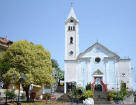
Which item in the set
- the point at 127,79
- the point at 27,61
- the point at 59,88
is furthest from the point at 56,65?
the point at 27,61

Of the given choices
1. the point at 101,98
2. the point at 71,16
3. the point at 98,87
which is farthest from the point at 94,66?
the point at 71,16

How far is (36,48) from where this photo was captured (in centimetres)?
3553

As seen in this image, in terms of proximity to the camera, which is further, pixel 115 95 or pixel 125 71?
pixel 125 71

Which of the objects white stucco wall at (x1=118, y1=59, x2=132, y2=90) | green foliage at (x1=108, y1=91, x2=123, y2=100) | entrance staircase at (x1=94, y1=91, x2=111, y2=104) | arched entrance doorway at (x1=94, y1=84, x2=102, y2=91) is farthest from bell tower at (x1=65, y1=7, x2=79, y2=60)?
green foliage at (x1=108, y1=91, x2=123, y2=100)

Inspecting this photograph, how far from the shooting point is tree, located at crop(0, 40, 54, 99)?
103 ft

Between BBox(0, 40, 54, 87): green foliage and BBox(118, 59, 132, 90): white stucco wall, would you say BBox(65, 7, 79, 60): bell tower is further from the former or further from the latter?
BBox(0, 40, 54, 87): green foliage

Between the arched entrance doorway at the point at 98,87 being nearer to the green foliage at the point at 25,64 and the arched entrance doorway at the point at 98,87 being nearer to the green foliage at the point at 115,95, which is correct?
the green foliage at the point at 115,95

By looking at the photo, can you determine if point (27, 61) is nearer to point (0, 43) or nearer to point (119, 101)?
point (0, 43)

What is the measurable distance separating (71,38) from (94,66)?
9061mm

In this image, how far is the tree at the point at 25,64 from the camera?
103 feet

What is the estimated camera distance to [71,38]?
51344mm

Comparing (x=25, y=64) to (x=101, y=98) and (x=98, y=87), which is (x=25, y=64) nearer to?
(x=101, y=98)

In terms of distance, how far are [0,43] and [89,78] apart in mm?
21584

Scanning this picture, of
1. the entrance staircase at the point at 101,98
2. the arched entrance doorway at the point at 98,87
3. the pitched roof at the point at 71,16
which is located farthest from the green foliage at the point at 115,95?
the pitched roof at the point at 71,16
